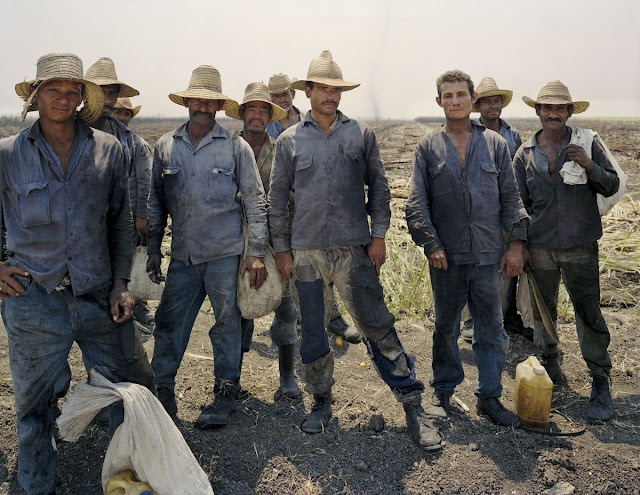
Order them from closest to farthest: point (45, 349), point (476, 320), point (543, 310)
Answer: point (45, 349) < point (476, 320) < point (543, 310)

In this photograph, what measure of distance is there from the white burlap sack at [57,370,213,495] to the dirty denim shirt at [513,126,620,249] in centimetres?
283

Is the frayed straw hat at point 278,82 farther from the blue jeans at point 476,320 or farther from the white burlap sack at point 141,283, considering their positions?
the blue jeans at point 476,320

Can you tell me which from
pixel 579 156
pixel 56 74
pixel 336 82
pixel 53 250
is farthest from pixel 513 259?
pixel 56 74

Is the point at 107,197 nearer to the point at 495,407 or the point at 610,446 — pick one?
the point at 495,407

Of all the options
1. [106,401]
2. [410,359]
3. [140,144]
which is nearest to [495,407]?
[410,359]

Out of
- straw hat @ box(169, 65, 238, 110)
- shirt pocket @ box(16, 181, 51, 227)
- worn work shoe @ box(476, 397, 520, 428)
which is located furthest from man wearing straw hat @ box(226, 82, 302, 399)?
shirt pocket @ box(16, 181, 51, 227)

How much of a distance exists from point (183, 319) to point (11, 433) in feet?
4.42

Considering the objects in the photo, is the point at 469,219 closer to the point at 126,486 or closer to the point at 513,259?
the point at 513,259

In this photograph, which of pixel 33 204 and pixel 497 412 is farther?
pixel 497 412

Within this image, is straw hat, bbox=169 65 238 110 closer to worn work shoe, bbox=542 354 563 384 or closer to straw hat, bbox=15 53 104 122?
straw hat, bbox=15 53 104 122

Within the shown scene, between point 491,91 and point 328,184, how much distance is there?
268 centimetres

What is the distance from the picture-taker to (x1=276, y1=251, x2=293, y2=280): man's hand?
12.0ft

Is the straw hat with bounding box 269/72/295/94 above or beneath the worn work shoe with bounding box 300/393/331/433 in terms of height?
above

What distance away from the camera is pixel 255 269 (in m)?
3.62
